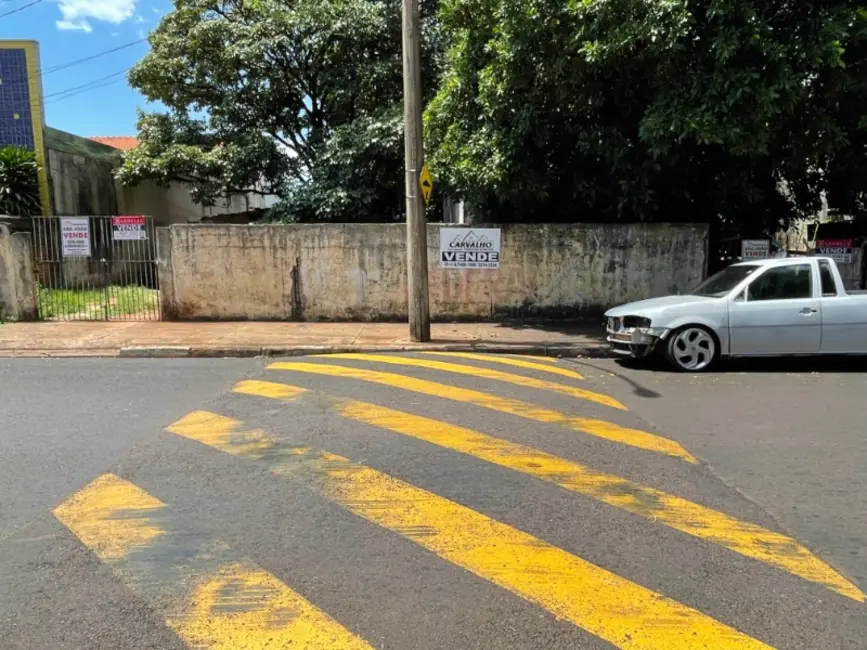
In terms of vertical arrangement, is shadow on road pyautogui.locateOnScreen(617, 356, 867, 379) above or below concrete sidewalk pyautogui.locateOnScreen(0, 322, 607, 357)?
below

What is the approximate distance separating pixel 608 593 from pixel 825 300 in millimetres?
6918

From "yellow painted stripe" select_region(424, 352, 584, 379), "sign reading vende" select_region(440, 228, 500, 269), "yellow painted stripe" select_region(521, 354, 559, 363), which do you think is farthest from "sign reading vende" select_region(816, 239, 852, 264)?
"yellow painted stripe" select_region(424, 352, 584, 379)

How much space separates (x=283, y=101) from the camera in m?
17.6

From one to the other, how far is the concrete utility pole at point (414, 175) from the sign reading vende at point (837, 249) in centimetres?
755

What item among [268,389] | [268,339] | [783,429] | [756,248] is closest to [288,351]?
[268,339]

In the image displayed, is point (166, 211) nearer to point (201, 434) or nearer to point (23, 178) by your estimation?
point (23, 178)

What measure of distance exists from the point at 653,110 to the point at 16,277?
457 inches

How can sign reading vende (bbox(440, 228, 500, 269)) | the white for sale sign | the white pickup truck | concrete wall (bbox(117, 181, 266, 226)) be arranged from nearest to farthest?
the white pickup truck
sign reading vende (bbox(440, 228, 500, 269))
the white for sale sign
concrete wall (bbox(117, 181, 266, 226))

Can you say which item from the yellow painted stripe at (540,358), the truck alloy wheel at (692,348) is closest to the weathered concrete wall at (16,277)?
the yellow painted stripe at (540,358)

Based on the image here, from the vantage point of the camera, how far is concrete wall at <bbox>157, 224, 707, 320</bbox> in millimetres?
12391

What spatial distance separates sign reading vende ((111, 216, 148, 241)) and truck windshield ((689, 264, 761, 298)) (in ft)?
32.7

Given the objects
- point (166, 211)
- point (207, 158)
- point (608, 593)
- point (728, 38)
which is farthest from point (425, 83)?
point (608, 593)

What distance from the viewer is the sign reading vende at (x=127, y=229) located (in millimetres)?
12656

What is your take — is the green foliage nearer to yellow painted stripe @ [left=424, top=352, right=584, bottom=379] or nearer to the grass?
the grass
